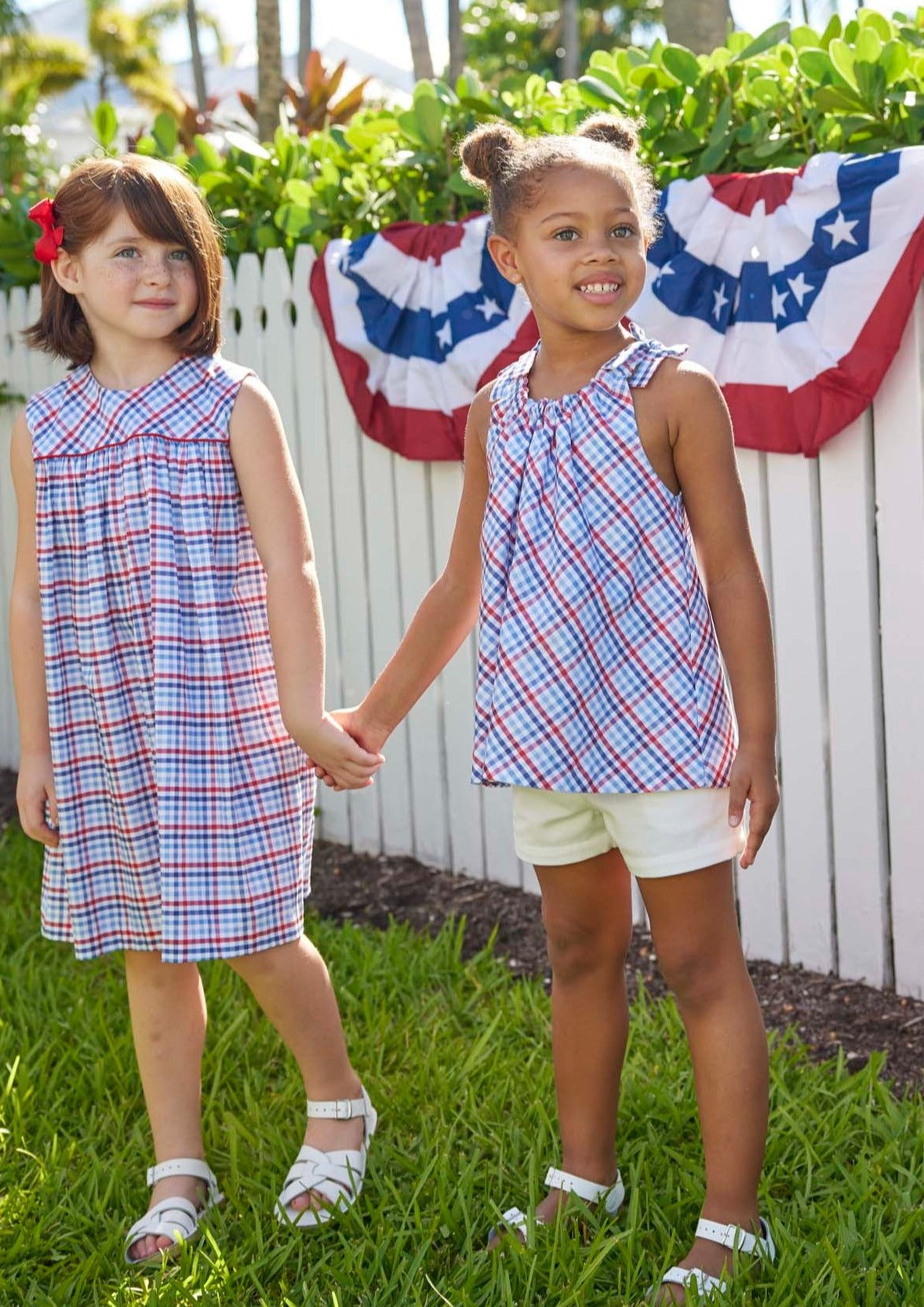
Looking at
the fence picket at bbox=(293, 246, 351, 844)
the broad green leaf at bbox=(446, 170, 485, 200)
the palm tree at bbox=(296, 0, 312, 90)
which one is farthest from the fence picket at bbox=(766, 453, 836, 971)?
the palm tree at bbox=(296, 0, 312, 90)

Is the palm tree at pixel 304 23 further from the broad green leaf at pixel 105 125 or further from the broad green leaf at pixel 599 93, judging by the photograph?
the broad green leaf at pixel 599 93

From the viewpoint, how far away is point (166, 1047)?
94.6 inches

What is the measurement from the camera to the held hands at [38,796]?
2.33 meters

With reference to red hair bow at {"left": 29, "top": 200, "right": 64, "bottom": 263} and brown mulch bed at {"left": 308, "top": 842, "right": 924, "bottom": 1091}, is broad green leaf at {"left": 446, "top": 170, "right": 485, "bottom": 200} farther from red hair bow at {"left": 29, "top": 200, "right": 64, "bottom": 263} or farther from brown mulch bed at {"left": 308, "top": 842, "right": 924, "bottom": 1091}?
brown mulch bed at {"left": 308, "top": 842, "right": 924, "bottom": 1091}

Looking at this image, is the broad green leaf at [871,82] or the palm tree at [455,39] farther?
the palm tree at [455,39]

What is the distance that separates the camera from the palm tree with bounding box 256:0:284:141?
698cm

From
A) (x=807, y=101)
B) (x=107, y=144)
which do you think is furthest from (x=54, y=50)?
(x=807, y=101)

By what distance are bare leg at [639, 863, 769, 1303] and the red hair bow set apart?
4.44 feet

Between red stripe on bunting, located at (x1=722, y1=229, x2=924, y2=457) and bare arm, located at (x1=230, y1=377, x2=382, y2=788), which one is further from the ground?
red stripe on bunting, located at (x1=722, y1=229, x2=924, y2=457)

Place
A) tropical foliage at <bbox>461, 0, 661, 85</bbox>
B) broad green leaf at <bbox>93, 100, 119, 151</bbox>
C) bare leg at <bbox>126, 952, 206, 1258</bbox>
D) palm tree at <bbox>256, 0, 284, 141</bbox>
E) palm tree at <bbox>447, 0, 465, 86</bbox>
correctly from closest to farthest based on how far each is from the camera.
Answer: bare leg at <bbox>126, 952, 206, 1258</bbox> < broad green leaf at <bbox>93, 100, 119, 151</bbox> < palm tree at <bbox>256, 0, 284, 141</bbox> < palm tree at <bbox>447, 0, 465, 86</bbox> < tropical foliage at <bbox>461, 0, 661, 85</bbox>

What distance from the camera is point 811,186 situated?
2.75 metres

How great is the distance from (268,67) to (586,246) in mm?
6077

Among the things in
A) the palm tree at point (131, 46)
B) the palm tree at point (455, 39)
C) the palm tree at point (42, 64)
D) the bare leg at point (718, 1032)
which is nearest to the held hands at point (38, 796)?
the bare leg at point (718, 1032)

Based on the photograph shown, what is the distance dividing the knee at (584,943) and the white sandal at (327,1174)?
0.54 meters
